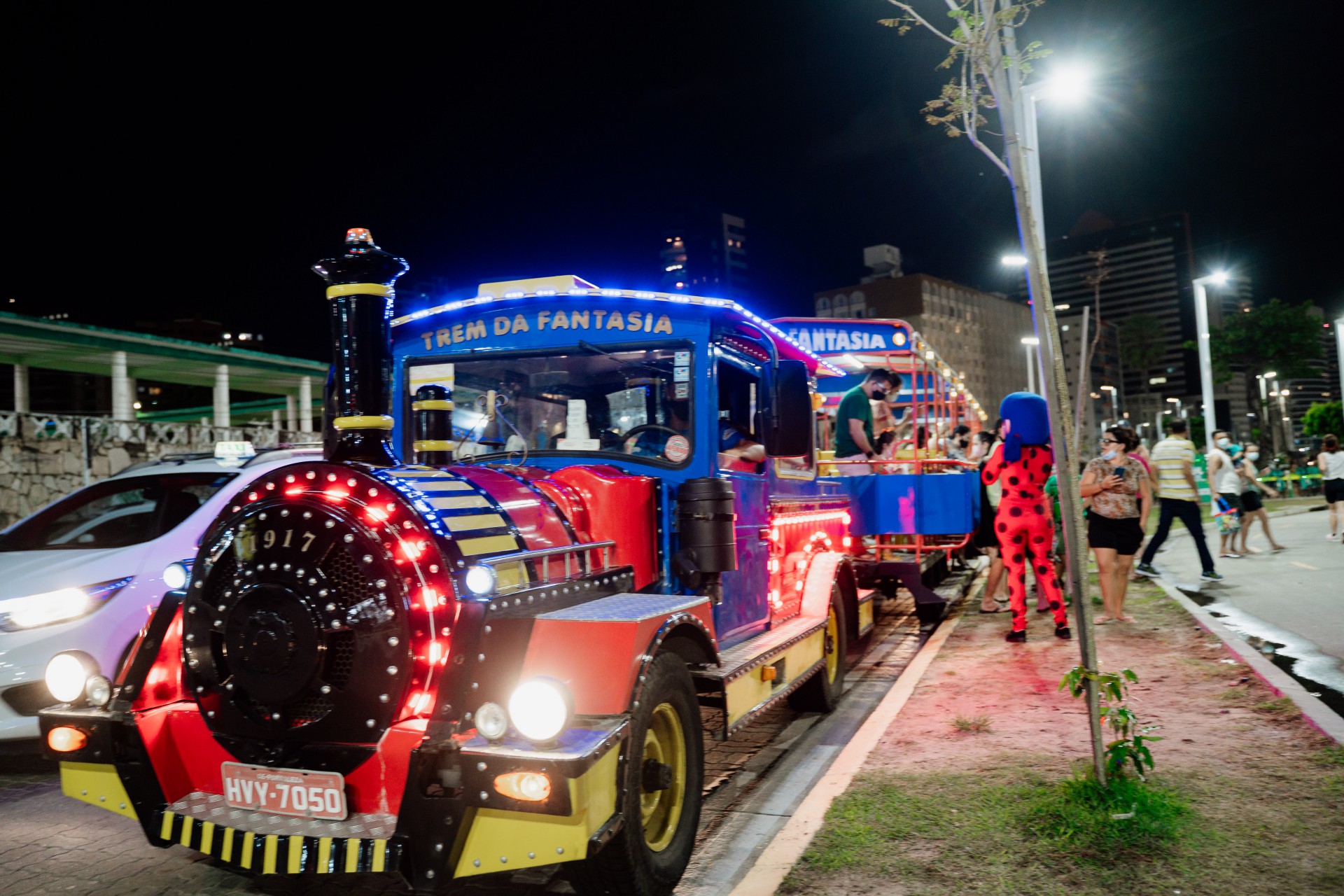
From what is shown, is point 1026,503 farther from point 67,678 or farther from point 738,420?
point 67,678

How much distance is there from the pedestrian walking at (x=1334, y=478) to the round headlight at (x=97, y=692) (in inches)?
664

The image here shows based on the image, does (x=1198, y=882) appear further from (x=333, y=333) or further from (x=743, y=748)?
(x=333, y=333)

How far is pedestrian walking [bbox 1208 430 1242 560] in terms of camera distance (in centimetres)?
1324

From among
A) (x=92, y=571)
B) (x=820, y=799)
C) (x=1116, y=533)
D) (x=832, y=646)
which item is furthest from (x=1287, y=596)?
(x=92, y=571)

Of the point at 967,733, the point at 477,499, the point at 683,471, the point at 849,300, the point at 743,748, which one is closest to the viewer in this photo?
the point at 477,499

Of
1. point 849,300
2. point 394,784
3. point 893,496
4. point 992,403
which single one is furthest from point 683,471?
point 992,403

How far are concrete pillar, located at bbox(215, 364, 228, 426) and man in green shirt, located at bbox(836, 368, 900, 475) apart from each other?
18.8 m

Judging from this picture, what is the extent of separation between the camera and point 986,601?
31.7ft

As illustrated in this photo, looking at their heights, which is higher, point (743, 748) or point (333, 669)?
point (333, 669)

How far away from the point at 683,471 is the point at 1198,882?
262 centimetres

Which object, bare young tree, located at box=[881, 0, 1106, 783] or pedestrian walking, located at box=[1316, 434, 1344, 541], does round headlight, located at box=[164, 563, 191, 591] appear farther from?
pedestrian walking, located at box=[1316, 434, 1344, 541]

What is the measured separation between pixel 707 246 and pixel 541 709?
134 m

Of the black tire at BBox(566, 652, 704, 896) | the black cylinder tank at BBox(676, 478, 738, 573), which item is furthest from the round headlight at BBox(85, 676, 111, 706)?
the black cylinder tank at BBox(676, 478, 738, 573)

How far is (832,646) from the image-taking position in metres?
6.39
